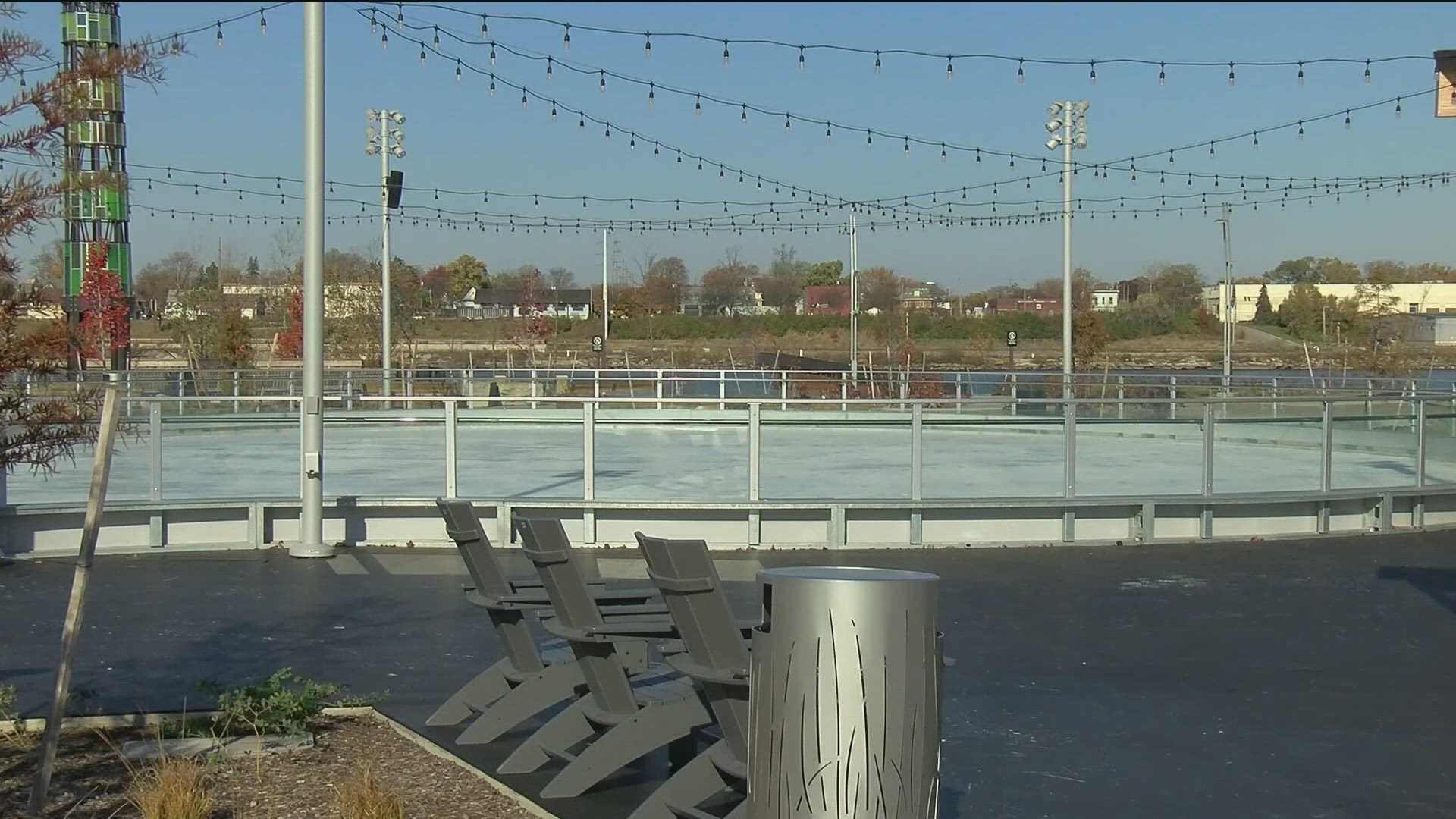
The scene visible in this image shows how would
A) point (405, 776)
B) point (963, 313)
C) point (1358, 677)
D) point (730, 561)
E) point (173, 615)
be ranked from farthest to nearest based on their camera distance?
point (963, 313) < point (730, 561) < point (173, 615) < point (1358, 677) < point (405, 776)

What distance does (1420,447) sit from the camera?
16734mm

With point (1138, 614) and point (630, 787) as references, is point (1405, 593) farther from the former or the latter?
point (630, 787)

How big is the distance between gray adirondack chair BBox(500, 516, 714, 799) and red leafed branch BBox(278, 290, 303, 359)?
55.9 metres

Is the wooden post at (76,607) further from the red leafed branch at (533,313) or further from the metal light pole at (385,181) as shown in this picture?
the red leafed branch at (533,313)

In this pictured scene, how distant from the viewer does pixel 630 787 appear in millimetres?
6578

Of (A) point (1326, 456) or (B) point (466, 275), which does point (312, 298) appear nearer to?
(A) point (1326, 456)

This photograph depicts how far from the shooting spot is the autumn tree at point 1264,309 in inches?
3516

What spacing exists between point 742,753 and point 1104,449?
1184 cm

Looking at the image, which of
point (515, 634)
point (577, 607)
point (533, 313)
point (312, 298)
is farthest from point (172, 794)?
point (533, 313)

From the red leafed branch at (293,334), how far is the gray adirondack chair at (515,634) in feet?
181

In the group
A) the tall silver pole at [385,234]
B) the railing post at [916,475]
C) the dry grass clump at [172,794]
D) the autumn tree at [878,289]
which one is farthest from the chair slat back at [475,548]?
the autumn tree at [878,289]

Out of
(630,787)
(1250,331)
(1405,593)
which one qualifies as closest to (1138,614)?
(1405,593)

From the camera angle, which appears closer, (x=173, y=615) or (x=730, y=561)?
(x=173, y=615)

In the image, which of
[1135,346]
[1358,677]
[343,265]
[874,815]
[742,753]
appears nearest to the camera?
[874,815]
